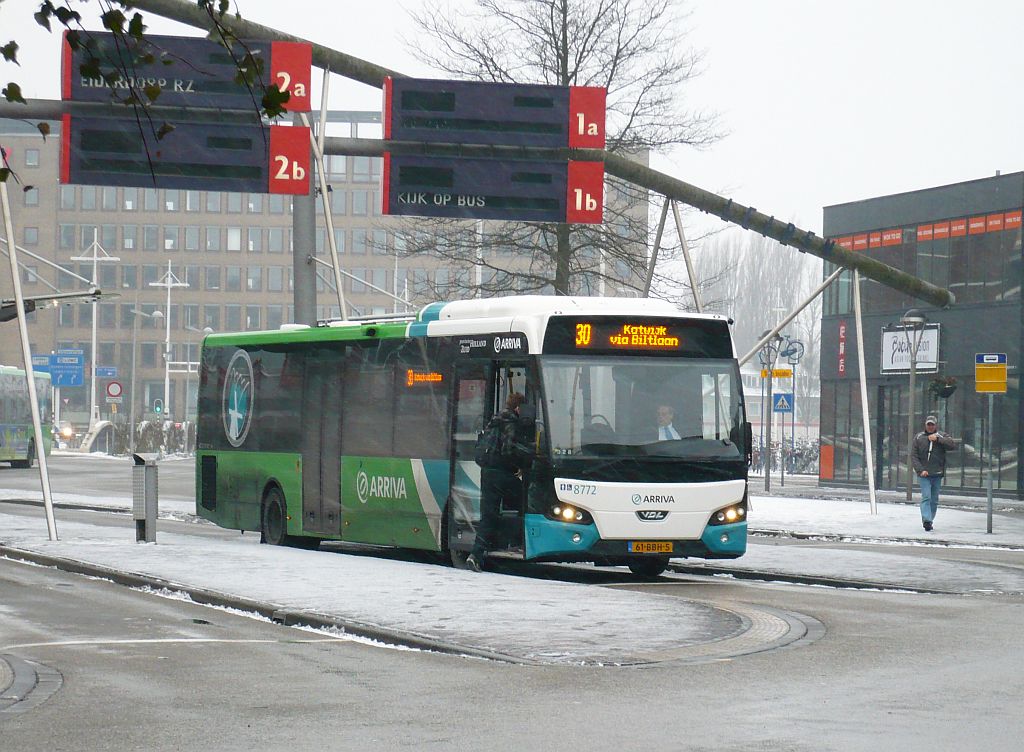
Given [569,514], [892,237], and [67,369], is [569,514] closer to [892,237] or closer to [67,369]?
[892,237]

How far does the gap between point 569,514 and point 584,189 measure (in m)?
9.20

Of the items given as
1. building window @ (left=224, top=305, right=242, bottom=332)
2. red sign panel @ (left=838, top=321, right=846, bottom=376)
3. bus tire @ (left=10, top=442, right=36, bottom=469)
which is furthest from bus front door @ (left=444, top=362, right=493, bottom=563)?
building window @ (left=224, top=305, right=242, bottom=332)

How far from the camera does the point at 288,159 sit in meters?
24.7

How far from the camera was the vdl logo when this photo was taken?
75.3 ft

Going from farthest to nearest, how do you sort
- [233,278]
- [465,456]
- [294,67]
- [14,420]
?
1. [233,278]
2. [14,420]
3. [294,67]
4. [465,456]

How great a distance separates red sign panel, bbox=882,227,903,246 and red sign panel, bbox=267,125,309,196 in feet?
87.4

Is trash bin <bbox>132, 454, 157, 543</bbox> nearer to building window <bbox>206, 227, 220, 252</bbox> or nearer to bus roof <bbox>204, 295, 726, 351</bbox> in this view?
bus roof <bbox>204, 295, 726, 351</bbox>

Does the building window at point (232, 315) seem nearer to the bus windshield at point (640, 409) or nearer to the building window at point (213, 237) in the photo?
the building window at point (213, 237)

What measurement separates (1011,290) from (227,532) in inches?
931

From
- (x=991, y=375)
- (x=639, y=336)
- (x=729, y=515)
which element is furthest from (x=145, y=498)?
(x=991, y=375)

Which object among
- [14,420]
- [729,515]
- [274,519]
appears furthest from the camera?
[14,420]

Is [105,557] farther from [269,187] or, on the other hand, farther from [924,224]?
[924,224]

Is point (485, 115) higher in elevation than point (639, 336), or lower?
higher

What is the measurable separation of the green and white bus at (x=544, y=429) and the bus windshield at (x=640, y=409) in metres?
0.01
